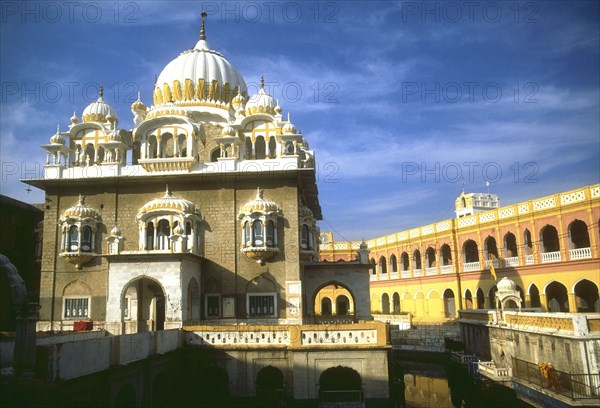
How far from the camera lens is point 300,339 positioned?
63.0 feet

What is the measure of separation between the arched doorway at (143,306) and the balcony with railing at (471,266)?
24405 millimetres

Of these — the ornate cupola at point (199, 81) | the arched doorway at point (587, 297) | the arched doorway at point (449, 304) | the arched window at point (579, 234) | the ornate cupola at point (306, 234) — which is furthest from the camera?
the arched doorway at point (449, 304)

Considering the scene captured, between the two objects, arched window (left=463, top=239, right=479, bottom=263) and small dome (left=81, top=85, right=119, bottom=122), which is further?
arched window (left=463, top=239, right=479, bottom=263)

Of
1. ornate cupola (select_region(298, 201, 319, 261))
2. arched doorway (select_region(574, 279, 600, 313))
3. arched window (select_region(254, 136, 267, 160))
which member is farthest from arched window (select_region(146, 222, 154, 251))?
arched doorway (select_region(574, 279, 600, 313))

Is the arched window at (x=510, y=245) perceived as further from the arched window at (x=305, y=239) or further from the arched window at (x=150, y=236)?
the arched window at (x=150, y=236)

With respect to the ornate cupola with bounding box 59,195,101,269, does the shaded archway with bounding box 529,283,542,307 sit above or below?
below

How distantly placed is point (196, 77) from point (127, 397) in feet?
62.0

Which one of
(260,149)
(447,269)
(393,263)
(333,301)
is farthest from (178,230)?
(333,301)

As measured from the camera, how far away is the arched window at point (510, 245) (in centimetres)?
3758

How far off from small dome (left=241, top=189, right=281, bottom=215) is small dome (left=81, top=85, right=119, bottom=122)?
966 centimetres

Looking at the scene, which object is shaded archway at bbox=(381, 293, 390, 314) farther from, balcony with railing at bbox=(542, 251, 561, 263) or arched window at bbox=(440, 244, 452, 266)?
balcony with railing at bbox=(542, 251, 561, 263)

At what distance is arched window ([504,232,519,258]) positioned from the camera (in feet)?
123

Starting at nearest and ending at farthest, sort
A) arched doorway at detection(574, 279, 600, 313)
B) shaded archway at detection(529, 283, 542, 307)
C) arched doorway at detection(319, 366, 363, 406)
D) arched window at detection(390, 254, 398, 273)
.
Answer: arched doorway at detection(319, 366, 363, 406) → arched doorway at detection(574, 279, 600, 313) → shaded archway at detection(529, 283, 542, 307) → arched window at detection(390, 254, 398, 273)

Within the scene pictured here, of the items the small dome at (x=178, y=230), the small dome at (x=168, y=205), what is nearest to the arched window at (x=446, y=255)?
the small dome at (x=168, y=205)
